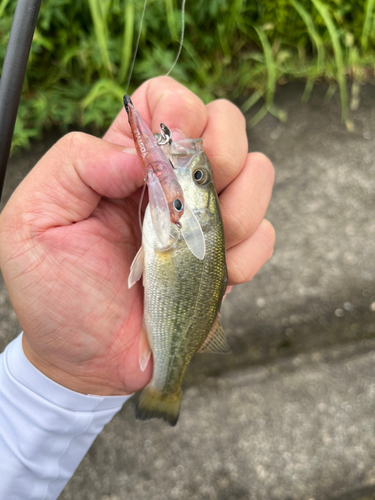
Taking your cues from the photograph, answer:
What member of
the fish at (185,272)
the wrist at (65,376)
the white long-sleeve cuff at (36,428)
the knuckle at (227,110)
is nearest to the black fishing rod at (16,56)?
the fish at (185,272)

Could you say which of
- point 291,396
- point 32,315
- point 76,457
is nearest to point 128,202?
point 32,315

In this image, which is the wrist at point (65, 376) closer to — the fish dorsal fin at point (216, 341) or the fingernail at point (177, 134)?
the fish dorsal fin at point (216, 341)

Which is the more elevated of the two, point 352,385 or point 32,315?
point 32,315

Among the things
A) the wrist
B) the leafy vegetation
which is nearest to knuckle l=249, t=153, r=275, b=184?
the leafy vegetation

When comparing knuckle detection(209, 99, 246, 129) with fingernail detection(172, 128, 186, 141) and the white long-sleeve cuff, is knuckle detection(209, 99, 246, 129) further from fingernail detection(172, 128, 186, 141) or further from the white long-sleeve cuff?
the white long-sleeve cuff

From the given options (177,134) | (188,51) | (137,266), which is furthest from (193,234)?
(188,51)

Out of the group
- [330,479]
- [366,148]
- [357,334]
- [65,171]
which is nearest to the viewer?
[65,171]

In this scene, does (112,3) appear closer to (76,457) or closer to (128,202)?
(128,202)
